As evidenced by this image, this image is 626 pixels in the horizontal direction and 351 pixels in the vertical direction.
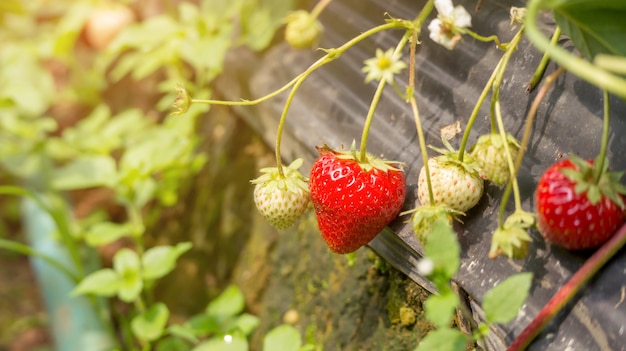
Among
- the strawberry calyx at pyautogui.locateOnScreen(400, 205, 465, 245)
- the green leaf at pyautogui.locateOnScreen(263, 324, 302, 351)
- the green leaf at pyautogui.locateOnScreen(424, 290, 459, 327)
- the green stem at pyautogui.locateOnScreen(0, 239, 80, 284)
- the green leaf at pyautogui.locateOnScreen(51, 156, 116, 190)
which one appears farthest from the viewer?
the green leaf at pyautogui.locateOnScreen(51, 156, 116, 190)

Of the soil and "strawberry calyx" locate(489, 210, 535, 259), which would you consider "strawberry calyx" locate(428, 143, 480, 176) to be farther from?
the soil

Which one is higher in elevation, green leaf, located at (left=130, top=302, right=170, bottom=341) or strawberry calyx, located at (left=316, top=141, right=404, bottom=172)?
strawberry calyx, located at (left=316, top=141, right=404, bottom=172)

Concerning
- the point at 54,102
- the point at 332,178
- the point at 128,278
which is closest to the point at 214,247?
the point at 128,278

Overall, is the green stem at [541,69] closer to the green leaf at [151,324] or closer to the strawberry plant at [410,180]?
the strawberry plant at [410,180]

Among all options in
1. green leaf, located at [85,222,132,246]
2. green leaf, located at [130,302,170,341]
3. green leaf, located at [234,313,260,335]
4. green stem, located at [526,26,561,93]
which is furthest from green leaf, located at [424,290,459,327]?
green leaf, located at [85,222,132,246]

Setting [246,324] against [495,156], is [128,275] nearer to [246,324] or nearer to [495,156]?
[246,324]

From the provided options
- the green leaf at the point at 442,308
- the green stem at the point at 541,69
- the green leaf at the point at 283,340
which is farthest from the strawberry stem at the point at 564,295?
the green leaf at the point at 283,340
